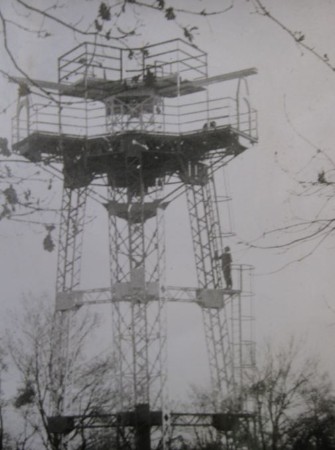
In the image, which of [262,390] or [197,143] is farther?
[262,390]

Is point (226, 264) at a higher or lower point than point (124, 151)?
lower

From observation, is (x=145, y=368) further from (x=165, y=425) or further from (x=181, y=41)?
(x=181, y=41)

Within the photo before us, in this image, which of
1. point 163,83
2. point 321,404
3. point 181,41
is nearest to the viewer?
point 181,41

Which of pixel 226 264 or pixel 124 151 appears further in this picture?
pixel 226 264

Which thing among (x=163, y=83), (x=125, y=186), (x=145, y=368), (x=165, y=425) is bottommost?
(x=165, y=425)

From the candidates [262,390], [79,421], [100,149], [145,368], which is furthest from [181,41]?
[262,390]

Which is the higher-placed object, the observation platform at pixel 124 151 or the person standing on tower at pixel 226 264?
the observation platform at pixel 124 151

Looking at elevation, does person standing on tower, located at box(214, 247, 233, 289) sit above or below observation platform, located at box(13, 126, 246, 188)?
below

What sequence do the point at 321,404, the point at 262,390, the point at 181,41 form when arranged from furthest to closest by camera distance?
the point at 321,404
the point at 262,390
the point at 181,41
